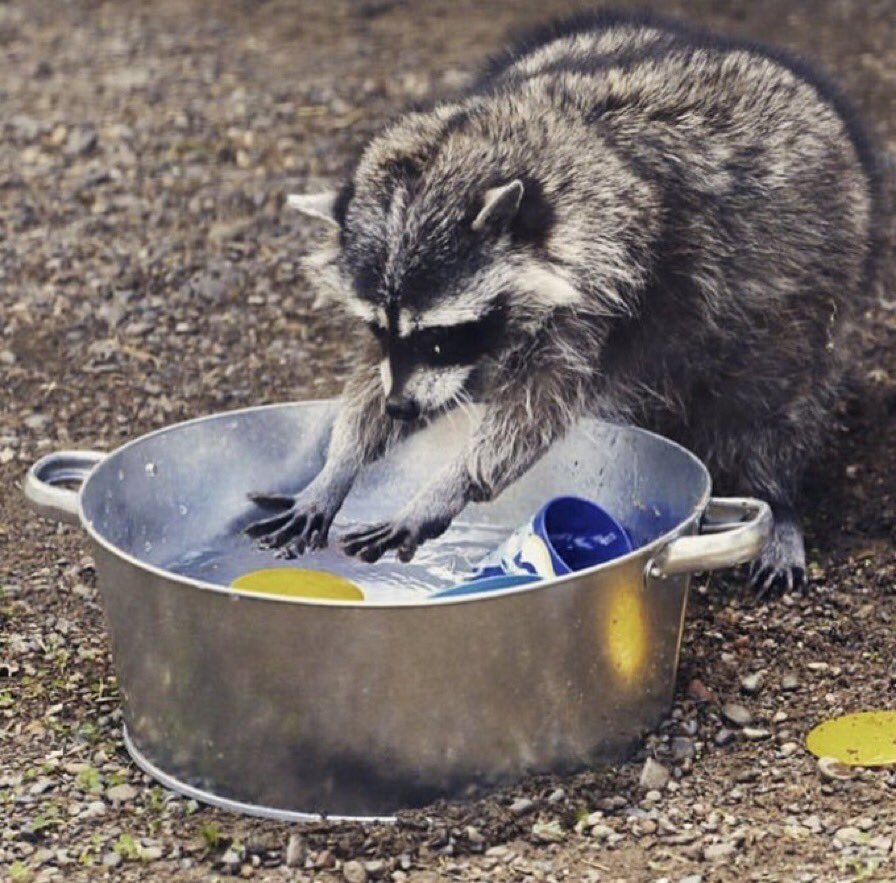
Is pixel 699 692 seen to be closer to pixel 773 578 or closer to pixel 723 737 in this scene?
pixel 723 737

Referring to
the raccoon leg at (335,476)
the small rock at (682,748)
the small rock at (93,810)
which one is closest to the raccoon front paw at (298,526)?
the raccoon leg at (335,476)

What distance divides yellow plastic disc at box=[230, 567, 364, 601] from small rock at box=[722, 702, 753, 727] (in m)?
0.74

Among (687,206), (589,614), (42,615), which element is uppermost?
(687,206)

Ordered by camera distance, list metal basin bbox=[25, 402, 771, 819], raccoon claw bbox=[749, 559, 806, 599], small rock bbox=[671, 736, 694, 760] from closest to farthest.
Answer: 1. metal basin bbox=[25, 402, 771, 819]
2. small rock bbox=[671, 736, 694, 760]
3. raccoon claw bbox=[749, 559, 806, 599]

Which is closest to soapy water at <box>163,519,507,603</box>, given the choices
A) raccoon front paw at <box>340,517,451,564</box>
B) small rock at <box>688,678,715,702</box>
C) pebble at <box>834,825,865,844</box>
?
raccoon front paw at <box>340,517,451,564</box>

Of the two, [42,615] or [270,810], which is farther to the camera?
[42,615]

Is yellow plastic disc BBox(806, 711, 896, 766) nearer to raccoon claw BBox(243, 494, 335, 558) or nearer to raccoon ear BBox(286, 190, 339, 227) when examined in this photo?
raccoon claw BBox(243, 494, 335, 558)

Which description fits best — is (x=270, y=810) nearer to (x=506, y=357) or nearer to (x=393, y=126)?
(x=506, y=357)

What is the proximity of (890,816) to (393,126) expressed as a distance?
6.15 ft

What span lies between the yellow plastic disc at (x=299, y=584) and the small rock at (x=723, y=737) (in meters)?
0.73

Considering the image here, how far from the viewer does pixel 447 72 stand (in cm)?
695

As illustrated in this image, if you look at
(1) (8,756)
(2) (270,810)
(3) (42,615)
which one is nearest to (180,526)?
(3) (42,615)

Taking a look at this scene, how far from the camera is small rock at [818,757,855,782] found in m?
3.12

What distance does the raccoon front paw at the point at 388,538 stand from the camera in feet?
11.6
